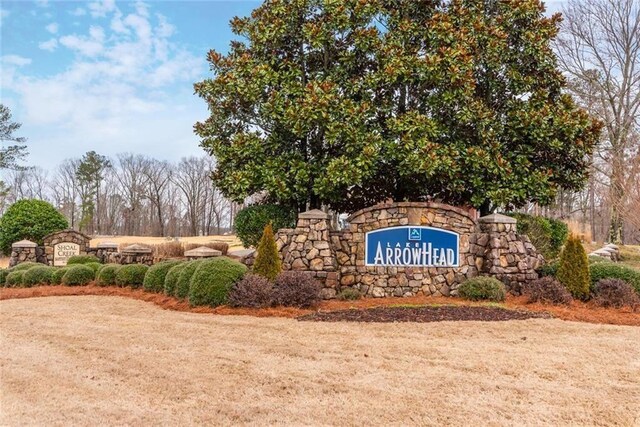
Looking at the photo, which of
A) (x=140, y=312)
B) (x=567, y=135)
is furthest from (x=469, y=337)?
(x=567, y=135)

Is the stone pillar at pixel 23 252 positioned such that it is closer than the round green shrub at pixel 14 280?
No

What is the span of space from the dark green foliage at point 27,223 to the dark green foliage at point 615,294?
16.6m

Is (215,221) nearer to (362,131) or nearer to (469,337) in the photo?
(362,131)

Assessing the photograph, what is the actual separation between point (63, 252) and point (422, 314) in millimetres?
12808

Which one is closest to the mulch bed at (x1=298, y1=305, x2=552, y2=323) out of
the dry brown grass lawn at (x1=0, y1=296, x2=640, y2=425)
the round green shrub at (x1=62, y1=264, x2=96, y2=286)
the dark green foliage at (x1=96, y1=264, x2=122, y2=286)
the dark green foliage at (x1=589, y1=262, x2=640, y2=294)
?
the dry brown grass lawn at (x1=0, y1=296, x2=640, y2=425)

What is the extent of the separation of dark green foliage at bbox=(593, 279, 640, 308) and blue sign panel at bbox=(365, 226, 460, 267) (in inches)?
95.7

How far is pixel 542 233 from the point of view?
11.2m

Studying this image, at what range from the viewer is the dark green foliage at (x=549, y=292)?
781cm

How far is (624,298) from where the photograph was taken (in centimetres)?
754

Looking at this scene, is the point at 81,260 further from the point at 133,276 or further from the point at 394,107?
the point at 394,107

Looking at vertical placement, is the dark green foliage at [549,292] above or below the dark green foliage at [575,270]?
below

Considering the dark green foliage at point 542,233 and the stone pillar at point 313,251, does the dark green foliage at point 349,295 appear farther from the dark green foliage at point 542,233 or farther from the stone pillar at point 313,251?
the dark green foliage at point 542,233

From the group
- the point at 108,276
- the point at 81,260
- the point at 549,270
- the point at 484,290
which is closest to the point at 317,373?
the point at 484,290

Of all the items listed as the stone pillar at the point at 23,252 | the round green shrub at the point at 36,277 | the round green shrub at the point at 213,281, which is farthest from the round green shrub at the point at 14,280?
the round green shrub at the point at 213,281
